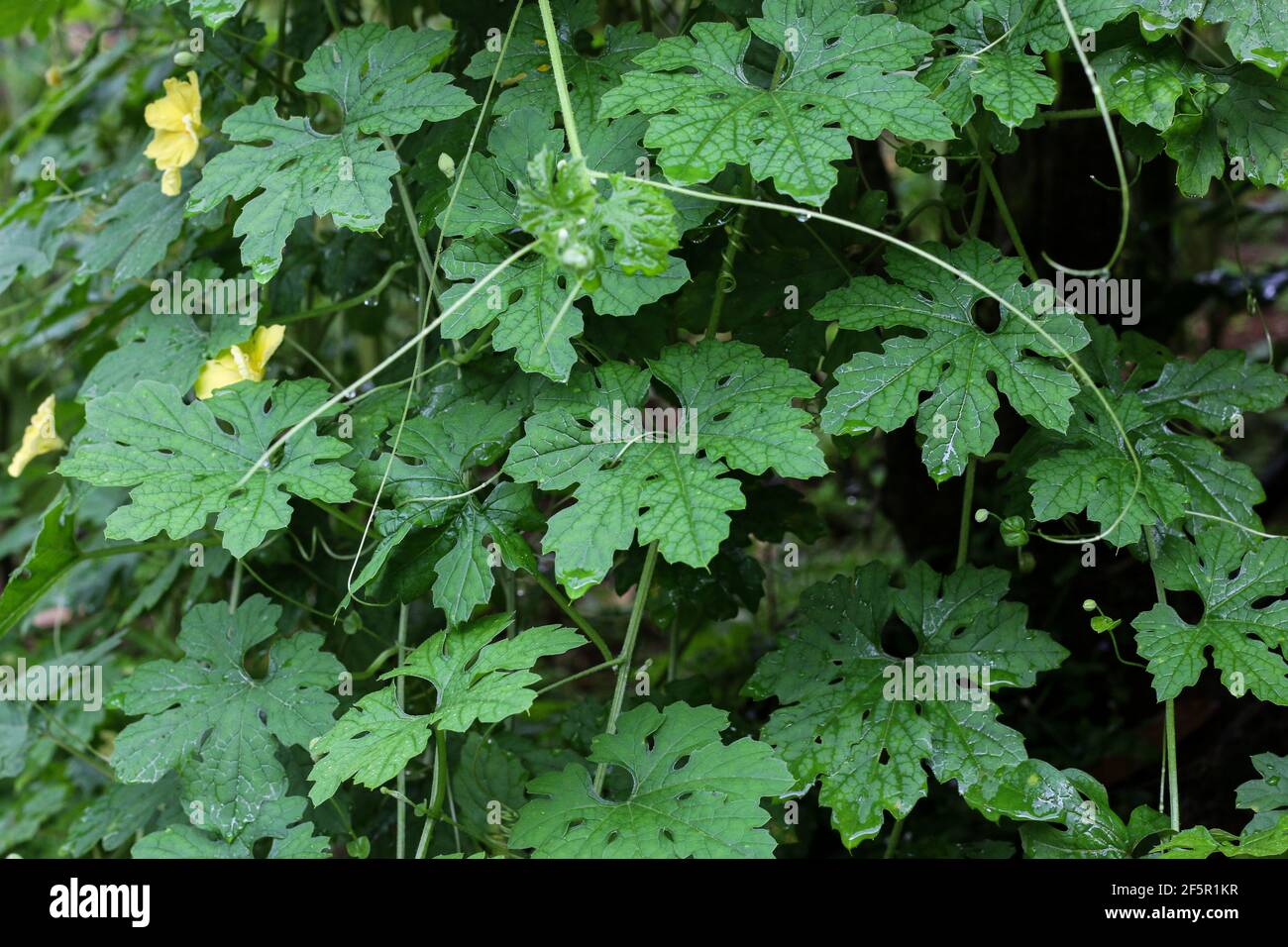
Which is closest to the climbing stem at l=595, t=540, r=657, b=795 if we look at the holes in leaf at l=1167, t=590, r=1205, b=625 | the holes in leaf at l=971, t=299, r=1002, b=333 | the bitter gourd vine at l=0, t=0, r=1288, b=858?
the bitter gourd vine at l=0, t=0, r=1288, b=858

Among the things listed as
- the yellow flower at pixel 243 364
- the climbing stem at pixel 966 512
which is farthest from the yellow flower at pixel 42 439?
the climbing stem at pixel 966 512

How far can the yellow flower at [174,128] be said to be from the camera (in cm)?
200

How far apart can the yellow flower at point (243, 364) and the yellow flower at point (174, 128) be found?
337 mm

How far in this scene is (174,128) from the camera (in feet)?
6.66

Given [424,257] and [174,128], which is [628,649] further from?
[174,128]

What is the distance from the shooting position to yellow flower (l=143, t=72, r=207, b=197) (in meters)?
2.00

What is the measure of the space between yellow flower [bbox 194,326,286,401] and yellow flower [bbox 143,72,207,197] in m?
0.34

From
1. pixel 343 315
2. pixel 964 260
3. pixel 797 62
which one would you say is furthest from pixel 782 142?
pixel 343 315

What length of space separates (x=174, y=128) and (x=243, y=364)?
1.63 ft

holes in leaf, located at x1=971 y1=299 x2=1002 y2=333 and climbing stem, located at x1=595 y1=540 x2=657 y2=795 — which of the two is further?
holes in leaf, located at x1=971 y1=299 x2=1002 y2=333

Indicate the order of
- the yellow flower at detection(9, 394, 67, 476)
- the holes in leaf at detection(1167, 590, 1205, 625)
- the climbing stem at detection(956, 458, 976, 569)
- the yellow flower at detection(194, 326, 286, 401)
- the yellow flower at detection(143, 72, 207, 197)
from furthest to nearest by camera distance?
the holes in leaf at detection(1167, 590, 1205, 625) < the yellow flower at detection(9, 394, 67, 476) < the yellow flower at detection(143, 72, 207, 197) < the yellow flower at detection(194, 326, 286, 401) < the climbing stem at detection(956, 458, 976, 569)

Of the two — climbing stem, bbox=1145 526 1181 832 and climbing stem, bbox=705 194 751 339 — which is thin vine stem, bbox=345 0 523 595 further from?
climbing stem, bbox=1145 526 1181 832

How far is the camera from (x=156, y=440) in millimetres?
1699
